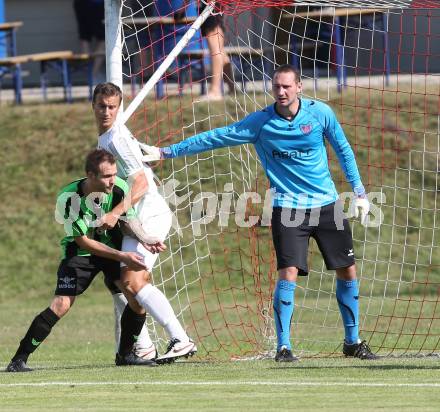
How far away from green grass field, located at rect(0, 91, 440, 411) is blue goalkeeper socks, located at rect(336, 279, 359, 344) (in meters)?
0.35

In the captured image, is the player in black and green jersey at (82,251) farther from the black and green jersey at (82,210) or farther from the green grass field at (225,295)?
the green grass field at (225,295)

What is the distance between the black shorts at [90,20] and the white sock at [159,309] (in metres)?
14.9

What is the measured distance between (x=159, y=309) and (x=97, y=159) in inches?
48.0

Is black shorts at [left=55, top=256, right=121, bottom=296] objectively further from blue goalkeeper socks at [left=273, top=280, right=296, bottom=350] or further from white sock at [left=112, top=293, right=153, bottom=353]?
blue goalkeeper socks at [left=273, top=280, right=296, bottom=350]

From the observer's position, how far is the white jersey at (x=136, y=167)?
9.29 m

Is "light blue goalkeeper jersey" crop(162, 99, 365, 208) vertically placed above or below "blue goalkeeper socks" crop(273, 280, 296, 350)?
above

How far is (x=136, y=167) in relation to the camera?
9320mm

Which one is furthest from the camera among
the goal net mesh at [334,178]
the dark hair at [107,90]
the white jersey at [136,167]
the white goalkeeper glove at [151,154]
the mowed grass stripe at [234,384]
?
the goal net mesh at [334,178]

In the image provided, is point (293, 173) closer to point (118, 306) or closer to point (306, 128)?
point (306, 128)

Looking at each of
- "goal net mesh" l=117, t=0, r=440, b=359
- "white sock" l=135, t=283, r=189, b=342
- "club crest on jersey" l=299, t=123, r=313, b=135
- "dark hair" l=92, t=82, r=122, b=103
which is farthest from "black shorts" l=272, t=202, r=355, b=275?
"goal net mesh" l=117, t=0, r=440, b=359

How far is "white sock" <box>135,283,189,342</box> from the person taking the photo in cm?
923

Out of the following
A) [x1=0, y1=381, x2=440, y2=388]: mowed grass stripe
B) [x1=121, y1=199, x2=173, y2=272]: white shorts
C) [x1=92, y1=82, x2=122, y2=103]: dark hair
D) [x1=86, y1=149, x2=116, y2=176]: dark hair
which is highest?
[x1=92, y1=82, x2=122, y2=103]: dark hair

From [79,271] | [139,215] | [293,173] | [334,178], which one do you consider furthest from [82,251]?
[334,178]

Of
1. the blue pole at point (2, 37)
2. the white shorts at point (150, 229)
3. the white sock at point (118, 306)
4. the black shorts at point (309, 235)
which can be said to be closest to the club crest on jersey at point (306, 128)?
the black shorts at point (309, 235)
